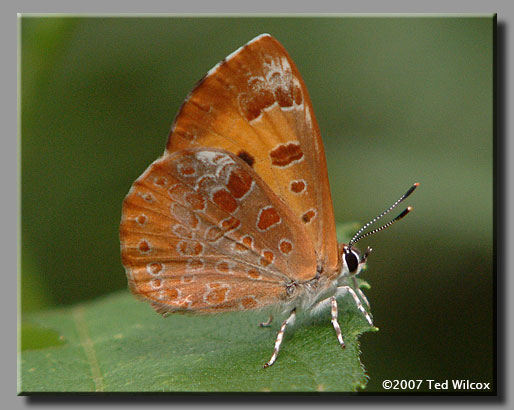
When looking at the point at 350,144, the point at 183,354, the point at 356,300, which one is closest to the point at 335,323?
the point at 356,300

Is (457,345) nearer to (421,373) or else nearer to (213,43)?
(421,373)

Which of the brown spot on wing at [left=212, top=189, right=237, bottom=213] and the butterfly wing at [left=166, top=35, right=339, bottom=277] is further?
the brown spot on wing at [left=212, top=189, right=237, bottom=213]

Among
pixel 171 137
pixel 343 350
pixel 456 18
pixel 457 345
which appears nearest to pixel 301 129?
pixel 171 137

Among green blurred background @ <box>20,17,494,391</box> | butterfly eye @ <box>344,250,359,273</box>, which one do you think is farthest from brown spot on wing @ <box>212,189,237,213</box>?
green blurred background @ <box>20,17,494,391</box>

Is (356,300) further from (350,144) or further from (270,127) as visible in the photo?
(350,144)

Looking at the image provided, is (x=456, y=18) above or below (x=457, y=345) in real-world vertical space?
above

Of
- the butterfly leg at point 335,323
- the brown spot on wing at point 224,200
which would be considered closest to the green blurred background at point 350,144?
the butterfly leg at point 335,323

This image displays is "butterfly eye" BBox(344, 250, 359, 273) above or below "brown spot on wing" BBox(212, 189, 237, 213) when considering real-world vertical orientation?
below

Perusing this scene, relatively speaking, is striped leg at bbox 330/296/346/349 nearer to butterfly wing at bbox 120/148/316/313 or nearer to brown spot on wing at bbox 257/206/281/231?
butterfly wing at bbox 120/148/316/313
